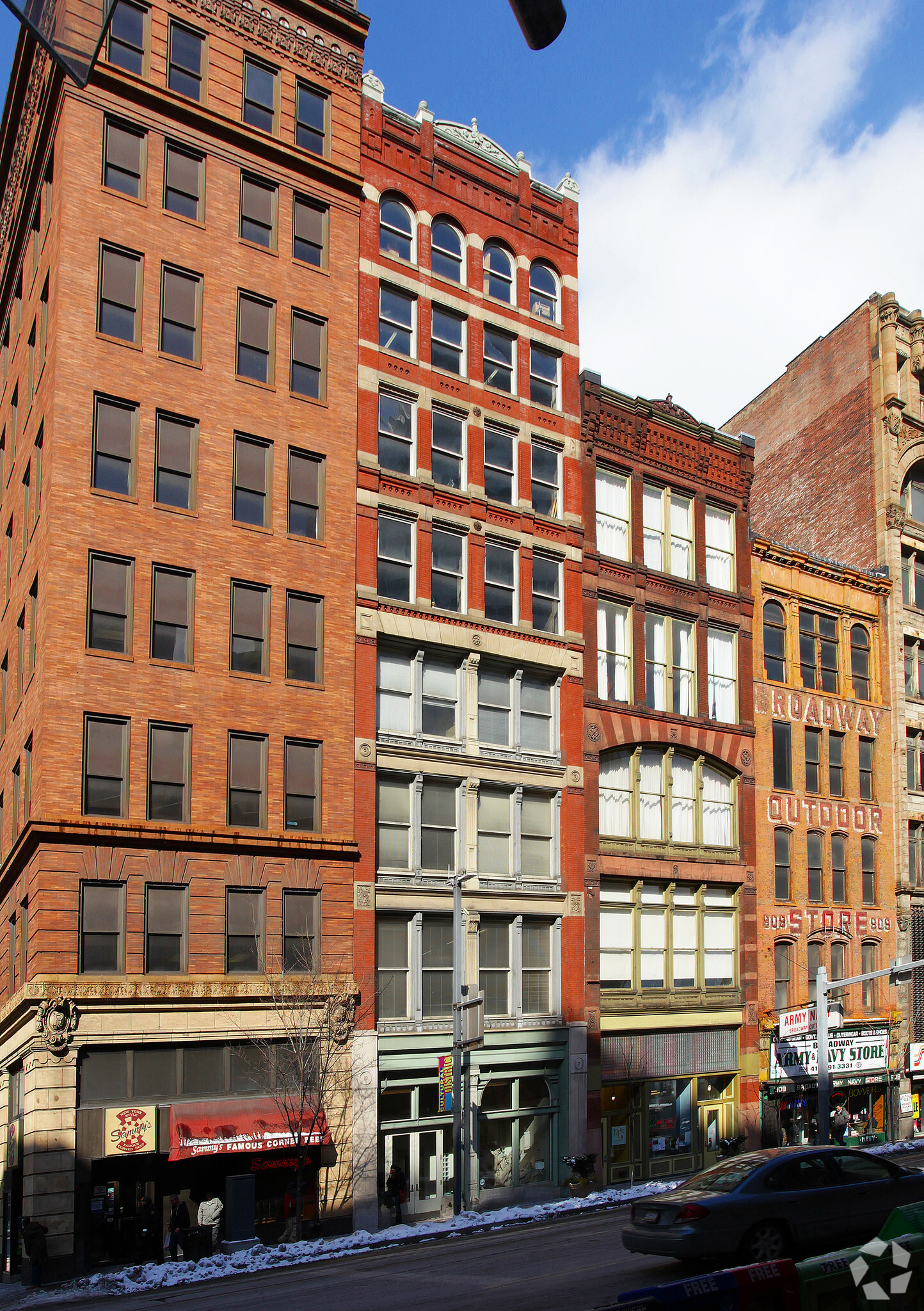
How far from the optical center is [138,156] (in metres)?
32.1

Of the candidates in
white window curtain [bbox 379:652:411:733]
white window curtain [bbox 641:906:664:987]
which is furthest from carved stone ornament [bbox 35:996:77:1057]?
white window curtain [bbox 641:906:664:987]

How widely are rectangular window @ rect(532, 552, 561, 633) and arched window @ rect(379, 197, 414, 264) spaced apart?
9.62 metres

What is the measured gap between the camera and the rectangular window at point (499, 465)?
1501 inches

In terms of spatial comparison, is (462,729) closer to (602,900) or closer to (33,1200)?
(602,900)

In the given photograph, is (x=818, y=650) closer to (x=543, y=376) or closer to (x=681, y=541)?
(x=681, y=541)

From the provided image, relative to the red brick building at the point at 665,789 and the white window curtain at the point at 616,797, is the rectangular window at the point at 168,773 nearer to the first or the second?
the red brick building at the point at 665,789

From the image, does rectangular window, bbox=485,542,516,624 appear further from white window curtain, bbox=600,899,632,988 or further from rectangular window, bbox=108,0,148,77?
rectangular window, bbox=108,0,148,77

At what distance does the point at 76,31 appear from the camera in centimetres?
657

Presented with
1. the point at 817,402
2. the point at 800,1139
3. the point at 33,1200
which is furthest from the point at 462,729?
the point at 817,402

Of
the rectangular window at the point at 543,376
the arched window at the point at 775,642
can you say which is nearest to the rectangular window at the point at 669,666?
the arched window at the point at 775,642

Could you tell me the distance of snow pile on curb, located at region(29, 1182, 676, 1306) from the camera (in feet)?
76.8

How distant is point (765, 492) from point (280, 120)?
3271cm

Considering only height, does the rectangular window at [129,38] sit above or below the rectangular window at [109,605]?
above

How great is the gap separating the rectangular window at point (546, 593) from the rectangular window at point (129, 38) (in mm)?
16876
